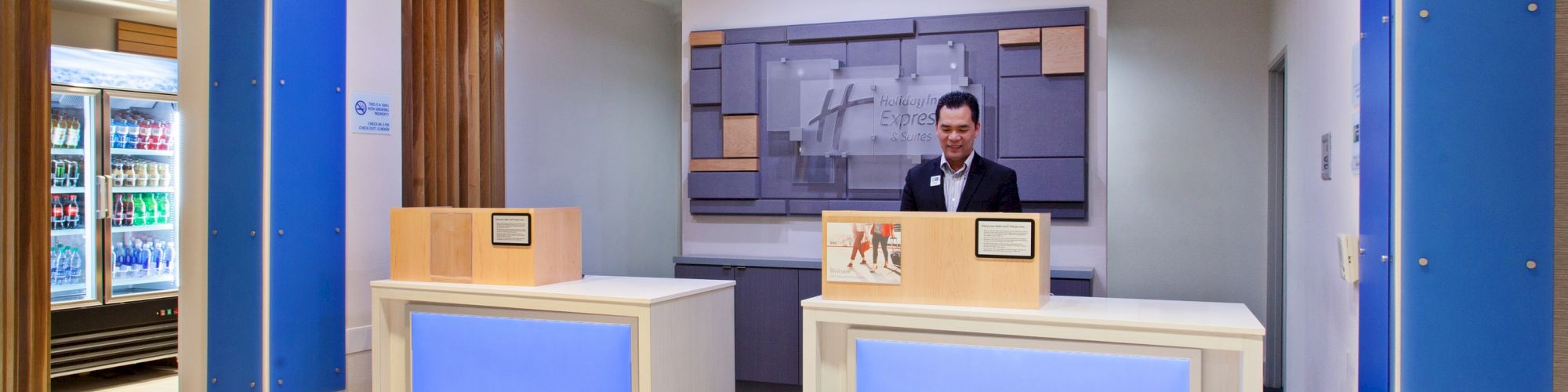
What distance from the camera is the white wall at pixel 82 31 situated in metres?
5.48

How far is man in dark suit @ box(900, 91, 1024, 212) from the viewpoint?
11.2 ft

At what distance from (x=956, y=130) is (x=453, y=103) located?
2.37m

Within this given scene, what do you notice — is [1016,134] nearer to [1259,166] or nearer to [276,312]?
[1259,166]

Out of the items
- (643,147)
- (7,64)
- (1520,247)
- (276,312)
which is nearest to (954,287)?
(1520,247)

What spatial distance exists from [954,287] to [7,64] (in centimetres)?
343

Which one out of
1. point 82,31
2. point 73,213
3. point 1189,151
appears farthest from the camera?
point 1189,151

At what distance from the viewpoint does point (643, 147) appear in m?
6.22

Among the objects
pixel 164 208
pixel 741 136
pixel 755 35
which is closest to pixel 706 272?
pixel 741 136

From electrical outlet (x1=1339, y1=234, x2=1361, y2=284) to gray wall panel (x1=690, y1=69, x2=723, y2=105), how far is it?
3.30 meters

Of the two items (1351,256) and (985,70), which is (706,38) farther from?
(1351,256)

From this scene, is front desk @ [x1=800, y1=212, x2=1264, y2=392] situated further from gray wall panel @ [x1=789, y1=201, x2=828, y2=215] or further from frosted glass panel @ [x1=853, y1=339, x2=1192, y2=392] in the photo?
gray wall panel @ [x1=789, y1=201, x2=828, y2=215]

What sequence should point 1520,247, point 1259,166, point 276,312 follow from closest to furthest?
Result: 1. point 1520,247
2. point 276,312
3. point 1259,166

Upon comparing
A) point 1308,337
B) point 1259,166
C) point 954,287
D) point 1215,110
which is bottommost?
point 1308,337

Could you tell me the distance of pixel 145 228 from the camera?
561cm
